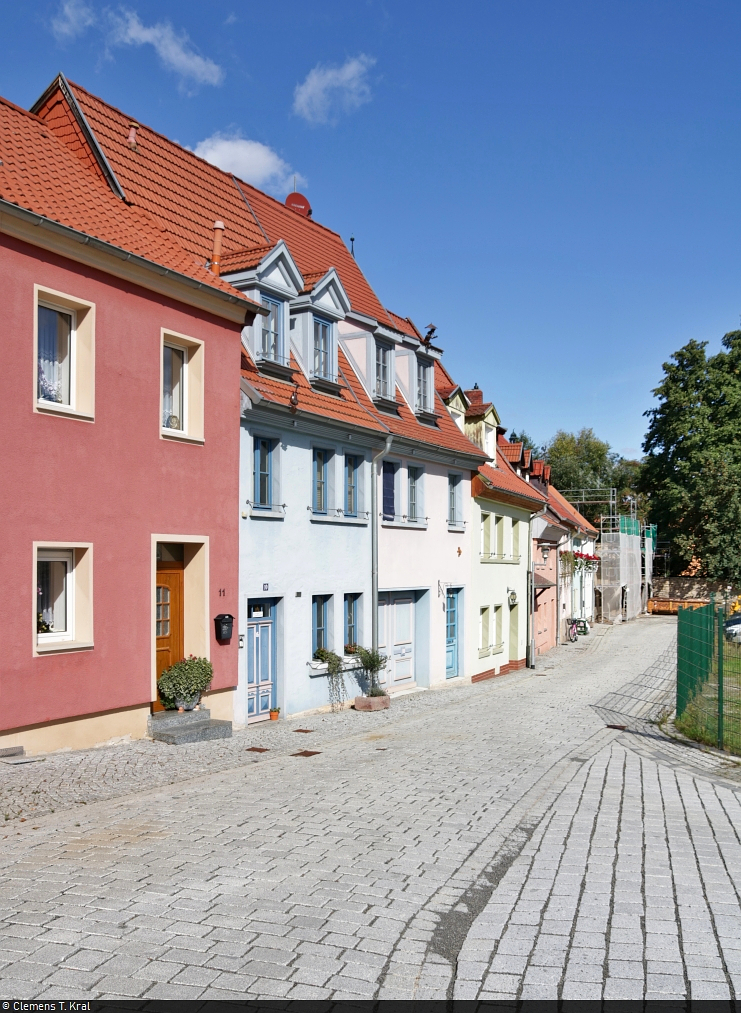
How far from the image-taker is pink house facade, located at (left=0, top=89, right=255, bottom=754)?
10.2m

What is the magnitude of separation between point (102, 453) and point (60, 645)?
2.46 meters

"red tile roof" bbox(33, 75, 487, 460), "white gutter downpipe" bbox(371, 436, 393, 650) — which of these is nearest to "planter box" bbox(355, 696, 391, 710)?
"white gutter downpipe" bbox(371, 436, 393, 650)

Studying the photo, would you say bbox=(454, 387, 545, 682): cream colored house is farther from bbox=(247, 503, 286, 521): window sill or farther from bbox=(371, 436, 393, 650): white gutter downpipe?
bbox=(247, 503, 286, 521): window sill

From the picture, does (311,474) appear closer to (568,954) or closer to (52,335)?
(52,335)

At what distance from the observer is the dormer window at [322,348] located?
17.9 m

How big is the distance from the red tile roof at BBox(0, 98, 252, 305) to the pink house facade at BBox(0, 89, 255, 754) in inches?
1.7

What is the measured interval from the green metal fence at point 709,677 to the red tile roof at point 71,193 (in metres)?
8.63

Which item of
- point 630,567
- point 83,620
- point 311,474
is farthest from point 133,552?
point 630,567

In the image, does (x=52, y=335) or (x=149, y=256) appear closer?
(x=52, y=335)

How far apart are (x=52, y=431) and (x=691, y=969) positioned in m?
8.70

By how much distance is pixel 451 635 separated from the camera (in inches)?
952

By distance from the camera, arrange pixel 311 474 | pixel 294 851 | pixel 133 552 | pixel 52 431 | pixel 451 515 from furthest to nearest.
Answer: pixel 451 515 → pixel 311 474 → pixel 133 552 → pixel 52 431 → pixel 294 851

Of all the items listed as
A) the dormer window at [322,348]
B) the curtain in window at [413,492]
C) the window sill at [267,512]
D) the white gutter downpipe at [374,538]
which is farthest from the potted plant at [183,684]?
the curtain in window at [413,492]

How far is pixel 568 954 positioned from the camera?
196 inches
